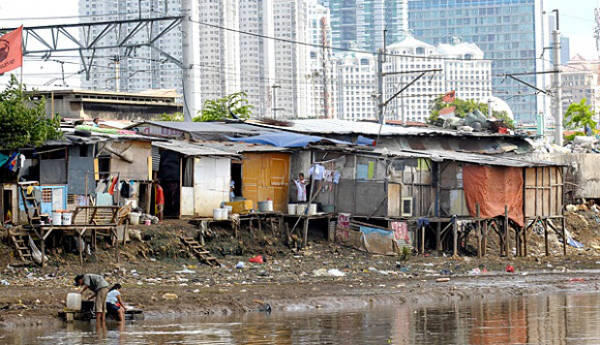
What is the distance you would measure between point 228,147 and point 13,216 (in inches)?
296

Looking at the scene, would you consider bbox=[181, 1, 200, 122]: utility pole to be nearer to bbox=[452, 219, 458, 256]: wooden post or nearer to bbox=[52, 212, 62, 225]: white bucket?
bbox=[52, 212, 62, 225]: white bucket

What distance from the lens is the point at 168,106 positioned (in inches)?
1689

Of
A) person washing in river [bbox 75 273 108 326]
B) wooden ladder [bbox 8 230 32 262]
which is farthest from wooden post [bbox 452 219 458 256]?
person washing in river [bbox 75 273 108 326]

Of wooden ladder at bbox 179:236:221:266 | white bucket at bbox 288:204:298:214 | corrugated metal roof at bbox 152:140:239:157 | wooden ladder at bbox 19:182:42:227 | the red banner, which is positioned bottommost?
wooden ladder at bbox 179:236:221:266

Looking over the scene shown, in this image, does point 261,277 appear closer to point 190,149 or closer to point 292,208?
point 292,208

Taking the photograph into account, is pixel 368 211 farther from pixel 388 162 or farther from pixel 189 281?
pixel 189 281

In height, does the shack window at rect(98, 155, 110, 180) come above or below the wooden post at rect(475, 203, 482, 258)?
above

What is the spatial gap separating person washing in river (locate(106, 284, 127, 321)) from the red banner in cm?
967

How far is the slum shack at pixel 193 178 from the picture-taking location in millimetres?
27672

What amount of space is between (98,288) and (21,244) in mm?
5866

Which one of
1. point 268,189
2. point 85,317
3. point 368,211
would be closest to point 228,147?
point 268,189

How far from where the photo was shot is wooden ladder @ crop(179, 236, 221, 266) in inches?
999

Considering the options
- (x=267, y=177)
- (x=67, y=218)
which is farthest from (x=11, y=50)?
(x=267, y=177)

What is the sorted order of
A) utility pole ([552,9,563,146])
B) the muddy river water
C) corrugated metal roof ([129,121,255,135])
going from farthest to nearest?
utility pole ([552,9,563,146]) → corrugated metal roof ([129,121,255,135]) → the muddy river water
